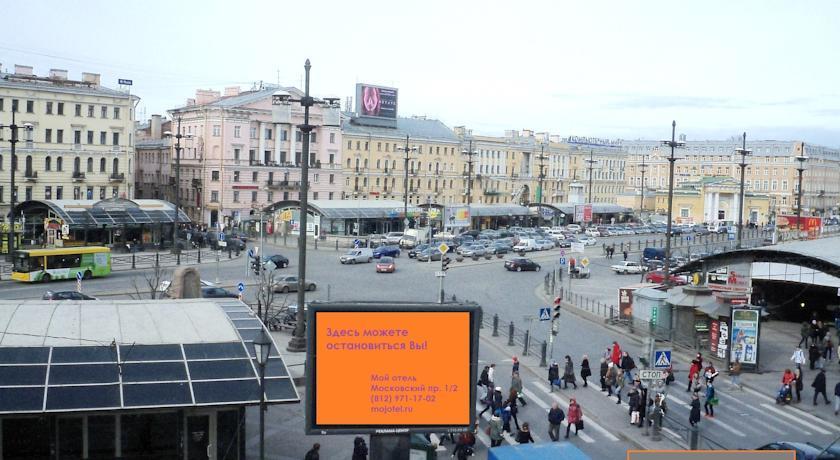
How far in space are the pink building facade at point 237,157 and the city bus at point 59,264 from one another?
33.1 m

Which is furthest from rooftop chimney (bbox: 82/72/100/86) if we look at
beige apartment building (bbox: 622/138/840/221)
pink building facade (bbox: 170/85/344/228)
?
beige apartment building (bbox: 622/138/840/221)

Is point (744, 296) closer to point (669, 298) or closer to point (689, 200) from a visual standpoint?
point (669, 298)

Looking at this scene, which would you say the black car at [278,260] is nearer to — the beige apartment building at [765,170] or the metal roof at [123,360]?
the metal roof at [123,360]

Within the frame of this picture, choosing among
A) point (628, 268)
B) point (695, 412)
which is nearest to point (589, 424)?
point (695, 412)

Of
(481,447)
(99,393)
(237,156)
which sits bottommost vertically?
(481,447)

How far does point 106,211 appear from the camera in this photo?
62938mm

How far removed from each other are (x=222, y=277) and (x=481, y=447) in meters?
32.3

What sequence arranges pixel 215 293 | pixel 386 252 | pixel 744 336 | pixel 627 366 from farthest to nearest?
pixel 386 252
pixel 215 293
pixel 744 336
pixel 627 366

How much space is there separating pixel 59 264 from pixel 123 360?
1274 inches

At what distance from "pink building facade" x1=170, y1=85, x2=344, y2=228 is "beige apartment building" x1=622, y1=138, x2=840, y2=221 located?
66.7 meters

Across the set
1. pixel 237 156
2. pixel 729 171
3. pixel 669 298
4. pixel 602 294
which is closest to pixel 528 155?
pixel 237 156

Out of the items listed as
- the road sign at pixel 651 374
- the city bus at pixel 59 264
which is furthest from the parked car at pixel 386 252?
the road sign at pixel 651 374

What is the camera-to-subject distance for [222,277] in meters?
50.7

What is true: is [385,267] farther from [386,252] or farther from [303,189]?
[303,189]
